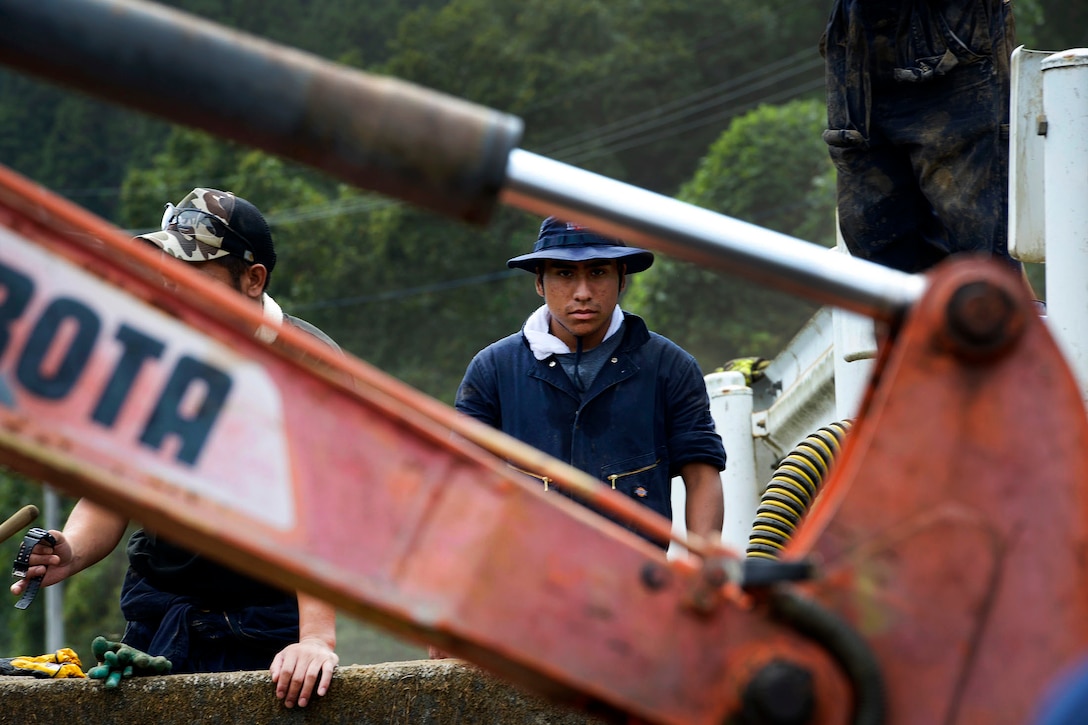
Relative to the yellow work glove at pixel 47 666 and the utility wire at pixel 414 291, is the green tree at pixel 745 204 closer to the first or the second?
the utility wire at pixel 414 291

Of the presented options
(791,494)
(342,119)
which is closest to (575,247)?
(791,494)

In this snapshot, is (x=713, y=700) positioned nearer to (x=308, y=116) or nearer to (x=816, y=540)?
(x=816, y=540)

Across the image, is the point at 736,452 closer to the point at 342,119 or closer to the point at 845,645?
the point at 845,645

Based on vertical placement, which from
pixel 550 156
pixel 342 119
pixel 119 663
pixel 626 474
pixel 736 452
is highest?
pixel 550 156

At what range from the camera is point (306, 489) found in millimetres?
1677

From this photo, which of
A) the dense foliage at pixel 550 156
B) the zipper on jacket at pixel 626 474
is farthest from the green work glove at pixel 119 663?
the dense foliage at pixel 550 156

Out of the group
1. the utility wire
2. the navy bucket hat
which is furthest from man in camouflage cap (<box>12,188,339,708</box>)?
the utility wire

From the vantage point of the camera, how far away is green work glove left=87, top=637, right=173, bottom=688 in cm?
338

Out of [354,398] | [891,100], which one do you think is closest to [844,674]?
[354,398]

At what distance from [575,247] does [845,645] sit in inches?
96.0

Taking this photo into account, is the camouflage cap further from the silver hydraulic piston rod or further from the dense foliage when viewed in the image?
the dense foliage

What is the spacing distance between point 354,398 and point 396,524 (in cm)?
16

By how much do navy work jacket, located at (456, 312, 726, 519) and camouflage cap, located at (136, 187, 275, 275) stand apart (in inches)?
26.7

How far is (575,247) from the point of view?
13.2 feet
